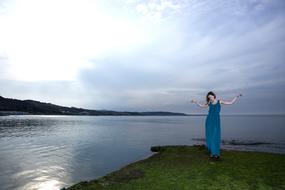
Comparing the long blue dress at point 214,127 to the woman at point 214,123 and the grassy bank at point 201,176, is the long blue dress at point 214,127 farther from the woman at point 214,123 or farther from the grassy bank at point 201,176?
the grassy bank at point 201,176

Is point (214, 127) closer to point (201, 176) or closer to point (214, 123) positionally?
point (214, 123)

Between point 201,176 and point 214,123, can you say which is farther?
point 214,123

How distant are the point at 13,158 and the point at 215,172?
24.0 m

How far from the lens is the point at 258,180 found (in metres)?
12.6

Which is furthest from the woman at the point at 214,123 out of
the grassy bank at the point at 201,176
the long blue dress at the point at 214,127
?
the grassy bank at the point at 201,176

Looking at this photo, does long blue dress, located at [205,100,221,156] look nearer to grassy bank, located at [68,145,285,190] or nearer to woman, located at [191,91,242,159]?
woman, located at [191,91,242,159]

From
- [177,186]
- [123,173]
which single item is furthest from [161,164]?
[177,186]

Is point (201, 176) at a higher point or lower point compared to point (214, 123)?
lower

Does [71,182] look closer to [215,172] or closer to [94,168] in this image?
[94,168]

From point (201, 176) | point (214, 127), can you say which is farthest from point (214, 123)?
point (201, 176)

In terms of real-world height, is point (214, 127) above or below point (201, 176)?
above

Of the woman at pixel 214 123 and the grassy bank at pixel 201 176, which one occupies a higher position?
the woman at pixel 214 123

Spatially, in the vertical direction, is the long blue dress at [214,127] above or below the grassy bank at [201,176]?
above

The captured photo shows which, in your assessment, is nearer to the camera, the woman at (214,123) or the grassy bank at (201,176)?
the grassy bank at (201,176)
